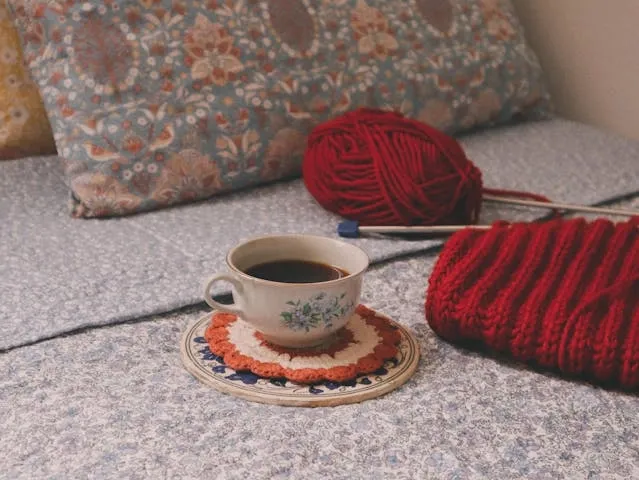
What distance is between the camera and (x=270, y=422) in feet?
1.77

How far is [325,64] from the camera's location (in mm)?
1100

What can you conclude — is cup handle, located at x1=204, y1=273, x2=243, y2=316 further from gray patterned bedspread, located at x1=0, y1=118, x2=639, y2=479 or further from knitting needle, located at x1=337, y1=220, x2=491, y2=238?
knitting needle, located at x1=337, y1=220, x2=491, y2=238

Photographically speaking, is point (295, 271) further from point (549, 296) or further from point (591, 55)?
point (591, 55)

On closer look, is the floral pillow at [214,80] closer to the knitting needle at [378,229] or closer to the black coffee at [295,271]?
the knitting needle at [378,229]

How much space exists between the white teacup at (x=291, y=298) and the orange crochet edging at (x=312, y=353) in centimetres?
1

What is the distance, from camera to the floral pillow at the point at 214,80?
0.92 meters

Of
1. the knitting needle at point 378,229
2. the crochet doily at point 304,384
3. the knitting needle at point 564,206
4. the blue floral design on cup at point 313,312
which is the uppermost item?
the blue floral design on cup at point 313,312

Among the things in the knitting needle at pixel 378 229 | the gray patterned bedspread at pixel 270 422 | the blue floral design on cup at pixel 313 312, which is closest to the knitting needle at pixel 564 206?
the knitting needle at pixel 378 229

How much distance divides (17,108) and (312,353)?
0.64 metres

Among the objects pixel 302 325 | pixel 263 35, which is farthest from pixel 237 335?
pixel 263 35

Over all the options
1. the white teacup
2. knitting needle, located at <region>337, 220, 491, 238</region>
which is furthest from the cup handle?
knitting needle, located at <region>337, 220, 491, 238</region>

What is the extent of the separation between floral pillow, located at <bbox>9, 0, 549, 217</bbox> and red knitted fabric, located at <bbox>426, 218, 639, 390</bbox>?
0.42m

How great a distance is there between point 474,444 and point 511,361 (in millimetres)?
124

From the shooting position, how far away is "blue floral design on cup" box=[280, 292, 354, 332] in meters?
0.57
